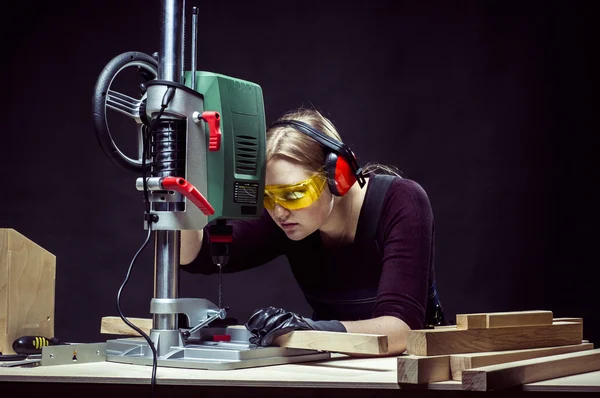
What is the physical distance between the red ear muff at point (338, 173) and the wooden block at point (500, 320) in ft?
1.94

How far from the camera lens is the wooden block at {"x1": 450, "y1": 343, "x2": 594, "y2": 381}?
64.5 inches

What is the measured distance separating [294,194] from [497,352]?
72cm

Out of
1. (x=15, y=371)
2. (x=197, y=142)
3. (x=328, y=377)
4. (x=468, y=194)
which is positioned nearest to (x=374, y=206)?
(x=197, y=142)

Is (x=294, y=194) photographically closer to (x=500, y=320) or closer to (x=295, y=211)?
(x=295, y=211)

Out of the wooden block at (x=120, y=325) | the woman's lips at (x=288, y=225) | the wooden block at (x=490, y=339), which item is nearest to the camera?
the wooden block at (x=490, y=339)

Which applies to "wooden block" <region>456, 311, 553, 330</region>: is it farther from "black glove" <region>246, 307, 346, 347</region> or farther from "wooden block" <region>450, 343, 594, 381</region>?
"black glove" <region>246, 307, 346, 347</region>

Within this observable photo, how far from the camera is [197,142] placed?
1915 mm

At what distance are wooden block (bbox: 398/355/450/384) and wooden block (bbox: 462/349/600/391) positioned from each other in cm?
6

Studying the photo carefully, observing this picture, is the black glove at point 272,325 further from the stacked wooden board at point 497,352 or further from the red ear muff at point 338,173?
the red ear muff at point 338,173

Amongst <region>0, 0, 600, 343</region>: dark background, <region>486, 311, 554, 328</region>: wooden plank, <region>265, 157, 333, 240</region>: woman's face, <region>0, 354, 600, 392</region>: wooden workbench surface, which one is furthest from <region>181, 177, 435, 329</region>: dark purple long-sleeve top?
<region>0, 0, 600, 343</region>: dark background

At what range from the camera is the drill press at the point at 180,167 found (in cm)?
189

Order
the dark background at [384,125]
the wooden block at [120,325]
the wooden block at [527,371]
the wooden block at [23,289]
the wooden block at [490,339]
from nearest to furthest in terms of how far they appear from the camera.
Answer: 1. the wooden block at [527,371]
2. the wooden block at [490,339]
3. the wooden block at [23,289]
4. the wooden block at [120,325]
5. the dark background at [384,125]

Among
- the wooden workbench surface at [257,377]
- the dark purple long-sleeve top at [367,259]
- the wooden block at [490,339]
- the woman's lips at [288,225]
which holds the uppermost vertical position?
the woman's lips at [288,225]

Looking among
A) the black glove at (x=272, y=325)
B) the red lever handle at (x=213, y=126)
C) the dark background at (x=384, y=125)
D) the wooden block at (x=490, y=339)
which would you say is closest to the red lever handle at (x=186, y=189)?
the red lever handle at (x=213, y=126)
